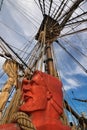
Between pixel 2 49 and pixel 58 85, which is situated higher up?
pixel 2 49

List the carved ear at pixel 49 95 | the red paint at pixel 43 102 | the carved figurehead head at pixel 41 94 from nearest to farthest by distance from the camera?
the red paint at pixel 43 102
the carved figurehead head at pixel 41 94
the carved ear at pixel 49 95

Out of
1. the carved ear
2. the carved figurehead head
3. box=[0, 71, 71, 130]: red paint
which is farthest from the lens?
the carved ear

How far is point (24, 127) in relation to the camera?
4.15 meters

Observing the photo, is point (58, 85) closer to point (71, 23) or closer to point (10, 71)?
point (10, 71)

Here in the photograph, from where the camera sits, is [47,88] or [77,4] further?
[77,4]

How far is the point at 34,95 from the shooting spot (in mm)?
5691

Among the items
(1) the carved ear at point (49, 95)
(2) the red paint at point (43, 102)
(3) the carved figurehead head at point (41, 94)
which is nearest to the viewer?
(2) the red paint at point (43, 102)

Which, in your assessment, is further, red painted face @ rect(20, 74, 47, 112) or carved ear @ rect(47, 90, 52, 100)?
carved ear @ rect(47, 90, 52, 100)

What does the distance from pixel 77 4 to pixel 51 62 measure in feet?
10.7

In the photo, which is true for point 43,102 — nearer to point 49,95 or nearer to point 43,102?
point 43,102

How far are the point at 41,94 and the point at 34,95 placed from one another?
14 centimetres

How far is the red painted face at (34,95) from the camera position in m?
5.53

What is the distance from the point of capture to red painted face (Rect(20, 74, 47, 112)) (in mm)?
5527

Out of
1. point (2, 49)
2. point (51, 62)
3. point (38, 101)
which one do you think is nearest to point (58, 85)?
point (38, 101)
